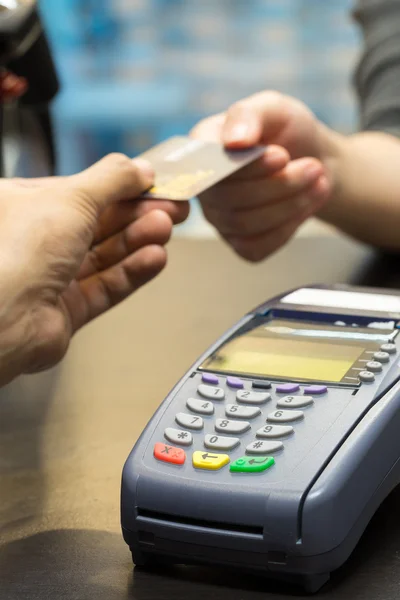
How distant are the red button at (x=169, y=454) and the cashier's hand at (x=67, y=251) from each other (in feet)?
0.48

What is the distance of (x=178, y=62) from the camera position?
291cm

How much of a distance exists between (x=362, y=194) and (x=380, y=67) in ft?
0.73

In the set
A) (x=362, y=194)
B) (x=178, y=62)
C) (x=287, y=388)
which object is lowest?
(x=178, y=62)

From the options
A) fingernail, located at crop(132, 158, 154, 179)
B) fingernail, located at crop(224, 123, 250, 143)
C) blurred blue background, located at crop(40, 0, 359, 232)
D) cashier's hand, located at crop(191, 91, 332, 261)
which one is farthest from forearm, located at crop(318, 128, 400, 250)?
blurred blue background, located at crop(40, 0, 359, 232)

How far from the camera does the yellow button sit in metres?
0.36

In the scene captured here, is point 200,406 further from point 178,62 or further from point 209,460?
point 178,62

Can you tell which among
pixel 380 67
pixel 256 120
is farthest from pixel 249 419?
pixel 380 67

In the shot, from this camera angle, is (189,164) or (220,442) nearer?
(220,442)

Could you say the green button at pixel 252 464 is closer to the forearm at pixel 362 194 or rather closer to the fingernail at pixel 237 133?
the fingernail at pixel 237 133

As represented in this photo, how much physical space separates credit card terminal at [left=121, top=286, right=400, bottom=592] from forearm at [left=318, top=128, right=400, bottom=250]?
1.62 feet

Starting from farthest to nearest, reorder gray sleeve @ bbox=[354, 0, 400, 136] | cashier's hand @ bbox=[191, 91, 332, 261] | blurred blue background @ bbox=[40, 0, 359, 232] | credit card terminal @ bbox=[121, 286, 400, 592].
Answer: blurred blue background @ bbox=[40, 0, 359, 232]
gray sleeve @ bbox=[354, 0, 400, 136]
cashier's hand @ bbox=[191, 91, 332, 261]
credit card terminal @ bbox=[121, 286, 400, 592]

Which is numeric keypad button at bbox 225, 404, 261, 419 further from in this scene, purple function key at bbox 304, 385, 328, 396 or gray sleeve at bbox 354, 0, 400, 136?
gray sleeve at bbox 354, 0, 400, 136

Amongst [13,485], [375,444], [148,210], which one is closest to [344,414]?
[375,444]

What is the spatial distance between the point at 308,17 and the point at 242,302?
223 centimetres
